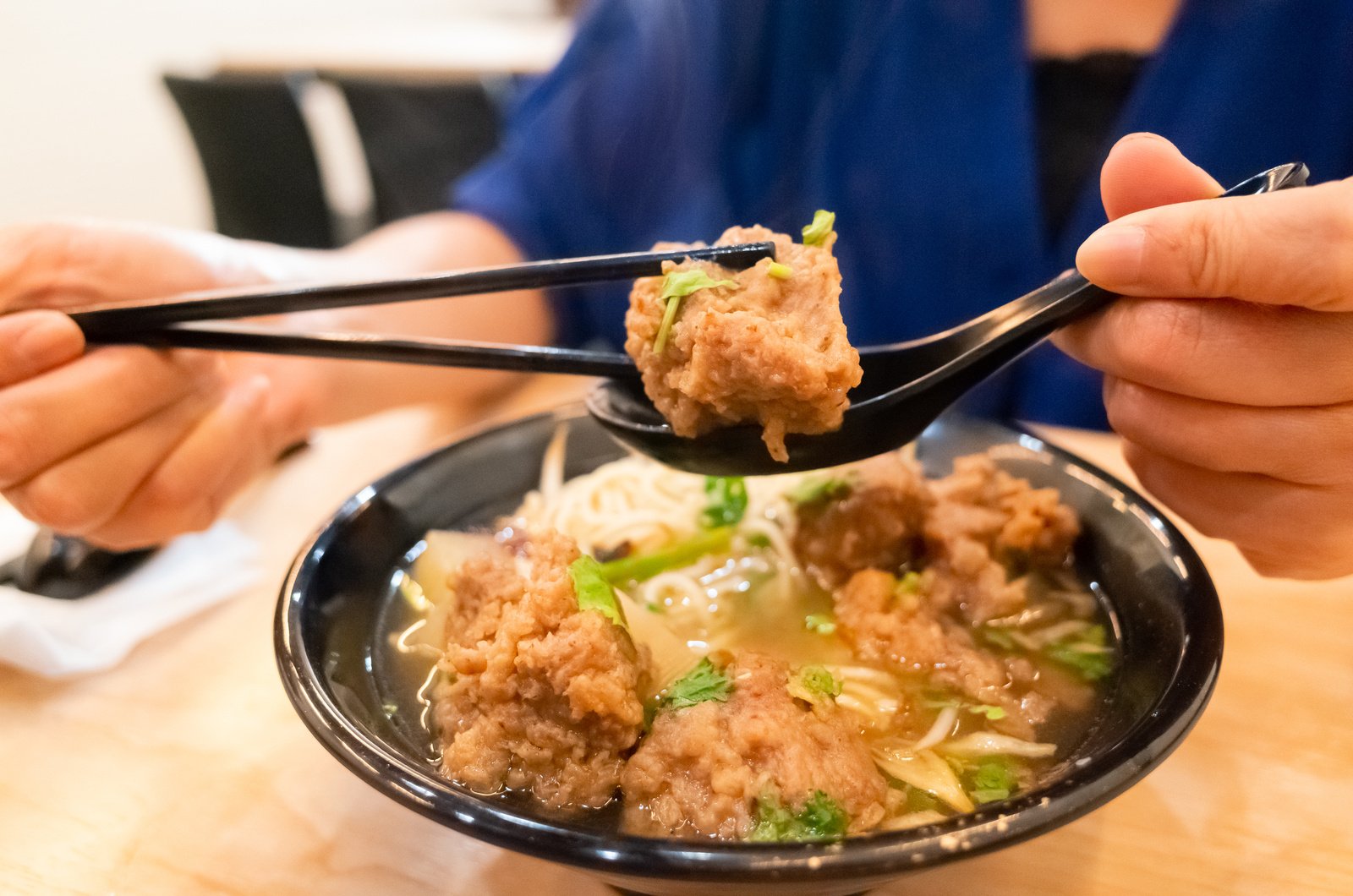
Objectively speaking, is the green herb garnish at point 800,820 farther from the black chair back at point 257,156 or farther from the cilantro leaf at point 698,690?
the black chair back at point 257,156

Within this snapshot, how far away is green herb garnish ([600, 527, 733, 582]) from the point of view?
66.2 inches

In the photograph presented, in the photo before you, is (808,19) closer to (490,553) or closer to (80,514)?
(490,553)

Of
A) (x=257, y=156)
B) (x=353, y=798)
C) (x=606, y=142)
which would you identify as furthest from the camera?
(x=257, y=156)

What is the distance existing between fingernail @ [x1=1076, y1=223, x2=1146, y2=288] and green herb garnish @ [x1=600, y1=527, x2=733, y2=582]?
874mm

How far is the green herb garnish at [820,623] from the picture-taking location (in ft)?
4.92

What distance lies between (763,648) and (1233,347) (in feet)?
2.80

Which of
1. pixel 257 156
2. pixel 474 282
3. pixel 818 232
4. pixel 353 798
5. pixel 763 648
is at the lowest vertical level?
pixel 353 798

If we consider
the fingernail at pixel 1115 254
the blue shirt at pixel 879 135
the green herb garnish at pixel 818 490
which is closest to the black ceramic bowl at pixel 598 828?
the green herb garnish at pixel 818 490

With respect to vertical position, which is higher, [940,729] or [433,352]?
[433,352]

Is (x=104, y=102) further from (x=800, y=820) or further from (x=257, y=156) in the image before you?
(x=800, y=820)

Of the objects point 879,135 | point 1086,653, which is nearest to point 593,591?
point 1086,653

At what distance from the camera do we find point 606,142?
300 cm

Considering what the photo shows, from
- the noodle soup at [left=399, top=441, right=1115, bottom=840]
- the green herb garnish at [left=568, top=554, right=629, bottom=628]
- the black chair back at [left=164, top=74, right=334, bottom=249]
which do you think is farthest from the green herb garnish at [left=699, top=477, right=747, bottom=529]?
the black chair back at [left=164, top=74, right=334, bottom=249]

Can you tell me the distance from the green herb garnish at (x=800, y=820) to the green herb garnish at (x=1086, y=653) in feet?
1.89
